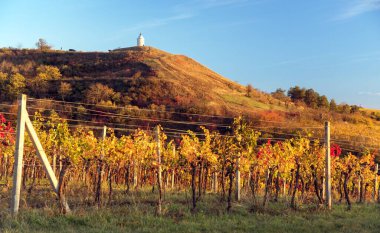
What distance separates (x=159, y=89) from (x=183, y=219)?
35803 millimetres

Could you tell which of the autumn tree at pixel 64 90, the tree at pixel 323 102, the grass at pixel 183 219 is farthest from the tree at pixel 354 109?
the grass at pixel 183 219

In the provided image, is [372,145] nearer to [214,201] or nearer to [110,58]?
[214,201]

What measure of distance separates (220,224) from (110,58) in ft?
182

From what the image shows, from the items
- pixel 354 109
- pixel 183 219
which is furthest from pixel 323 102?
pixel 183 219

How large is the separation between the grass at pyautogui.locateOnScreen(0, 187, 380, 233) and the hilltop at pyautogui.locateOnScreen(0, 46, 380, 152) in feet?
60.9

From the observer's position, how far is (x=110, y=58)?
6034cm

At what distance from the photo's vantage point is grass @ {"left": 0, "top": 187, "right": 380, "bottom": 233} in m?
6.90

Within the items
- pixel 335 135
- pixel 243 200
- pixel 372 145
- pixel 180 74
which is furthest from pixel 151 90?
pixel 243 200

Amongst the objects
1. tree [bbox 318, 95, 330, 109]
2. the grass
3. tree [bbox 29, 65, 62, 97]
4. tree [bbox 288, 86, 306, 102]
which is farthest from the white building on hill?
the grass

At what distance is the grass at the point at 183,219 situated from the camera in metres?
6.90

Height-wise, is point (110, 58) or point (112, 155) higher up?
point (110, 58)

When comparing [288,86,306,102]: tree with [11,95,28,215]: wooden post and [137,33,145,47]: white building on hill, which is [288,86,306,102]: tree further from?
[11,95,28,215]: wooden post

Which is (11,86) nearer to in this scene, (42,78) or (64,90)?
(64,90)

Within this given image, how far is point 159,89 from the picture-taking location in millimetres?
43188
